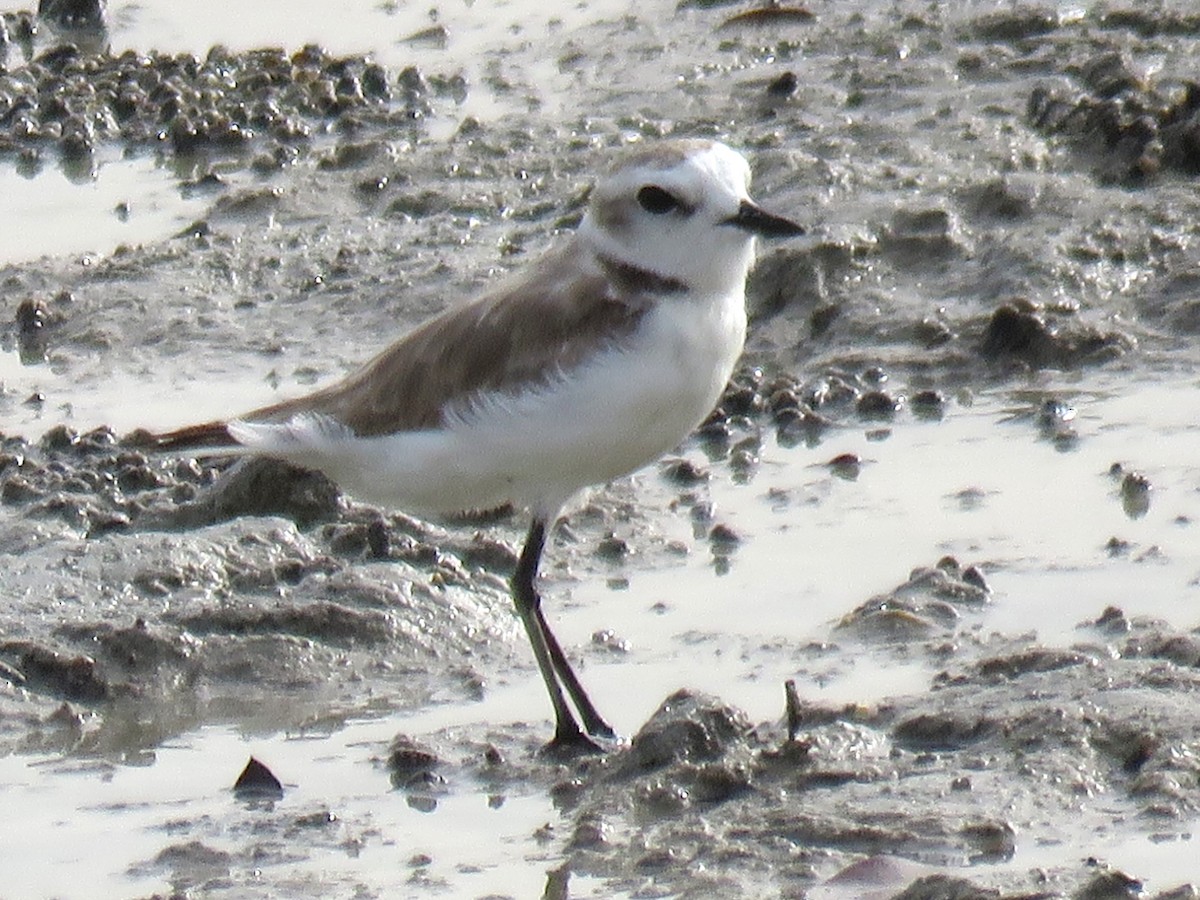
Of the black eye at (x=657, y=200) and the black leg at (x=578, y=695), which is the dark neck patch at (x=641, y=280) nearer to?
the black eye at (x=657, y=200)

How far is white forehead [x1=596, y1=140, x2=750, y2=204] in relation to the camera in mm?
5254

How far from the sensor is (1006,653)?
5.50m

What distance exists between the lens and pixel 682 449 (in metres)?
7.05

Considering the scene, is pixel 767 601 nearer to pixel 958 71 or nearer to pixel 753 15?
pixel 958 71

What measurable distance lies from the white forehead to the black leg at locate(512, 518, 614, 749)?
31.2 inches

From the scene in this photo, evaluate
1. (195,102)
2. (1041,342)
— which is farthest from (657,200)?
(195,102)

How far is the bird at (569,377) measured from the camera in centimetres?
520

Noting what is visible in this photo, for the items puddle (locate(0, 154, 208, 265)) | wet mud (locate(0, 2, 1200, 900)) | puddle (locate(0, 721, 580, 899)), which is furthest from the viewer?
puddle (locate(0, 154, 208, 265))

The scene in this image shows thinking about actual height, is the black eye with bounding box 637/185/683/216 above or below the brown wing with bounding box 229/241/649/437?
above

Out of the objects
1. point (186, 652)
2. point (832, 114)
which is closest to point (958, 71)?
point (832, 114)

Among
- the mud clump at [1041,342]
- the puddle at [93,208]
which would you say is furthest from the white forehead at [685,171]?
the puddle at [93,208]

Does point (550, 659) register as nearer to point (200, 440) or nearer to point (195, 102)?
point (200, 440)

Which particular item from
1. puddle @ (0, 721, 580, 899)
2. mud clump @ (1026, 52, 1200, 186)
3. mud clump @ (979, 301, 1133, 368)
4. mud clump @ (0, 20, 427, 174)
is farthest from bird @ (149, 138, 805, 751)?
mud clump @ (0, 20, 427, 174)

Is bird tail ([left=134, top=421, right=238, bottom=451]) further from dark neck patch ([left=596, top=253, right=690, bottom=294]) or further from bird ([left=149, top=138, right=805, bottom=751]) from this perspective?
dark neck patch ([left=596, top=253, right=690, bottom=294])
